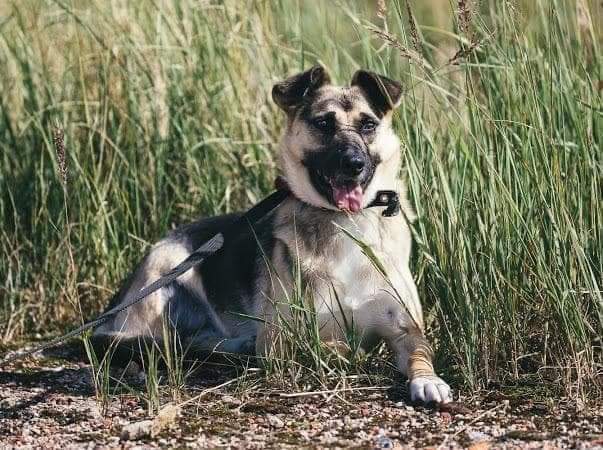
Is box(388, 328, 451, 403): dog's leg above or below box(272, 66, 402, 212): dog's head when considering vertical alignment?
below

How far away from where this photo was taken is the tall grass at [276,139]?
167 inches

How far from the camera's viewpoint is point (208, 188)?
5.89m

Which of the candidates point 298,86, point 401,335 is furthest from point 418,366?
point 298,86

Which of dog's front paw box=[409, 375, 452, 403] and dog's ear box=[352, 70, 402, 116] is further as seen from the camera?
dog's ear box=[352, 70, 402, 116]

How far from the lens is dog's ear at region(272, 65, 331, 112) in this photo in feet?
16.4

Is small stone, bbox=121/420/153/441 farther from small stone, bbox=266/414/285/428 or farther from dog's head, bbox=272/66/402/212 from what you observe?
dog's head, bbox=272/66/402/212

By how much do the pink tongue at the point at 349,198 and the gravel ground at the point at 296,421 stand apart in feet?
2.60

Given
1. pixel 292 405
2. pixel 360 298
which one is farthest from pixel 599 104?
pixel 292 405

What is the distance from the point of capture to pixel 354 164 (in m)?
4.55

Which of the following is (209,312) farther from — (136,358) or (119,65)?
(119,65)

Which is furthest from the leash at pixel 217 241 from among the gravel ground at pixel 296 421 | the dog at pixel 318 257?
the gravel ground at pixel 296 421

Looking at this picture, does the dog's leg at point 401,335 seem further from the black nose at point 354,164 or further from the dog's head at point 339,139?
the black nose at point 354,164

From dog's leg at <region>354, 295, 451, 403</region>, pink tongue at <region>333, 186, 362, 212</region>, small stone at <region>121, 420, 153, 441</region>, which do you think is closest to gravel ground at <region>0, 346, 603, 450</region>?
small stone at <region>121, 420, 153, 441</region>

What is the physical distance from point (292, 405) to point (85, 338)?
2.69ft
